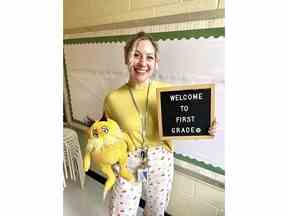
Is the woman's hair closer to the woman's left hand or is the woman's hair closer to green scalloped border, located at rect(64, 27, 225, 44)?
green scalloped border, located at rect(64, 27, 225, 44)

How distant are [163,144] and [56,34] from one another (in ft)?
0.90

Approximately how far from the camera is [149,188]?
77 cm

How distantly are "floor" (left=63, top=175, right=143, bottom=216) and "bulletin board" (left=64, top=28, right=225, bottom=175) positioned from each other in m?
0.12

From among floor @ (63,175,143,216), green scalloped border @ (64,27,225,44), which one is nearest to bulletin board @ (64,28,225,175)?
green scalloped border @ (64,27,225,44)

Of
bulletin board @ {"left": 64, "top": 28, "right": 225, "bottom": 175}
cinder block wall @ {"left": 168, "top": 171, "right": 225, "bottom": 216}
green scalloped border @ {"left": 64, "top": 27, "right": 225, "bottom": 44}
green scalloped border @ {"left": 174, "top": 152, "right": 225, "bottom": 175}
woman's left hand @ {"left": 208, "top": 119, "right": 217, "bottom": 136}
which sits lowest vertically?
cinder block wall @ {"left": 168, "top": 171, "right": 225, "bottom": 216}

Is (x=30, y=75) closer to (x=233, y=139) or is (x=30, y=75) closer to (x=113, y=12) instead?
(x=113, y=12)

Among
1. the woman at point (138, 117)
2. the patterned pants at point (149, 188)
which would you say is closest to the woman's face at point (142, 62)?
the woman at point (138, 117)

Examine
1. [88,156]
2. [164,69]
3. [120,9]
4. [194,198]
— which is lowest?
[194,198]

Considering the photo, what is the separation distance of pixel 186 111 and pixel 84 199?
0.24 metres

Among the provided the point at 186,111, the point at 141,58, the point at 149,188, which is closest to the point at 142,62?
the point at 141,58

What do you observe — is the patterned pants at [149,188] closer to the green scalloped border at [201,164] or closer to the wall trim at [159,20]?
the green scalloped border at [201,164]

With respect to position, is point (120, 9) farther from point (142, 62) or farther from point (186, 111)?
point (186, 111)

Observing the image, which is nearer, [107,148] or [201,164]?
[107,148]

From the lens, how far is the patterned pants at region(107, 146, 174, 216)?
74 centimetres
